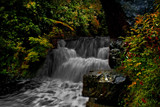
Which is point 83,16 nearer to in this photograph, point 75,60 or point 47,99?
point 75,60

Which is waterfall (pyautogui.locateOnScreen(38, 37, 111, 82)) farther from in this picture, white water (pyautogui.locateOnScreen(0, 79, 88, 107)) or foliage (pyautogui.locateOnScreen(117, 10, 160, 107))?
foliage (pyautogui.locateOnScreen(117, 10, 160, 107))

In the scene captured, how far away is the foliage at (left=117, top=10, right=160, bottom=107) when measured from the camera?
209 cm

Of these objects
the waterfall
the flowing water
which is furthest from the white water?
the waterfall

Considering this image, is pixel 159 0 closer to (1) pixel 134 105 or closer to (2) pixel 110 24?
(1) pixel 134 105

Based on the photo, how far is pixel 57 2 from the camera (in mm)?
9547

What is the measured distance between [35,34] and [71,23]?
3.79 m

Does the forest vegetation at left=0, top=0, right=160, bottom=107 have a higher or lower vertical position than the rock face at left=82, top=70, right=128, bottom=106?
higher

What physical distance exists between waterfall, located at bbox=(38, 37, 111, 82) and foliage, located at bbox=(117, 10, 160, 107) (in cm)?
261

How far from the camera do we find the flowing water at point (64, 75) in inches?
153

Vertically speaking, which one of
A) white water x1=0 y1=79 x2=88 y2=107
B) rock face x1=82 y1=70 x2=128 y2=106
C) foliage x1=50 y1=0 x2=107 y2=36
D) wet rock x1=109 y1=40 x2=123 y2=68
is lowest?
white water x1=0 y1=79 x2=88 y2=107

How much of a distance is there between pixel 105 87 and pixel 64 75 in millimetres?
3800

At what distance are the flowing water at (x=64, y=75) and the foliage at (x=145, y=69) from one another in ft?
5.03

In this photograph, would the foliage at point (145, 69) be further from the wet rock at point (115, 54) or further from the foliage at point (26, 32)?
the foliage at point (26, 32)

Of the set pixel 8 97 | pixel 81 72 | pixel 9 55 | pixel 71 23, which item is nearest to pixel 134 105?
pixel 81 72
